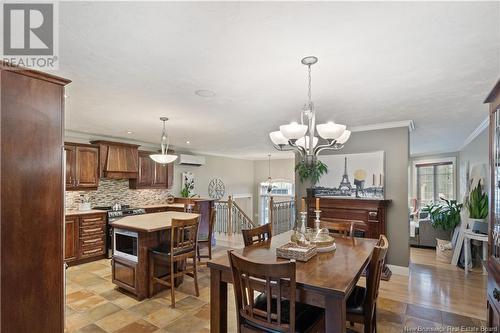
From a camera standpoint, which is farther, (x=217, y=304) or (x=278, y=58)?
(x=278, y=58)

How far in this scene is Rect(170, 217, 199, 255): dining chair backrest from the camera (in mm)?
3158

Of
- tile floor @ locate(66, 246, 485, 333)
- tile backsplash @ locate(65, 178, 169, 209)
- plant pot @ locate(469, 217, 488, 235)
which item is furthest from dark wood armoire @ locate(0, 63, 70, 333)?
plant pot @ locate(469, 217, 488, 235)

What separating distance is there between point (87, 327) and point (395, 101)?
4296 millimetres

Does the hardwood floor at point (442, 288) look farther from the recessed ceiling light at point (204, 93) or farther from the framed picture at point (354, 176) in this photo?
the recessed ceiling light at point (204, 93)

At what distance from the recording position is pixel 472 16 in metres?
1.59

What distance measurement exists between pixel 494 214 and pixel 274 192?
9.28 m

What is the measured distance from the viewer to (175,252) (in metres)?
3.21

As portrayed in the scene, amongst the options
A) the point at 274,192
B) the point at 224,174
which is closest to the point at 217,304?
the point at 224,174

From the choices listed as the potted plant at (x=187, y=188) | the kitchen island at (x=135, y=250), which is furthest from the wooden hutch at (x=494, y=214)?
the potted plant at (x=187, y=188)

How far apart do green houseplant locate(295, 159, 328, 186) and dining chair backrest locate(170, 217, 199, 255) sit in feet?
8.09

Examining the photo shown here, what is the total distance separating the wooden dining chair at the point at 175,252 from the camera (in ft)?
10.4

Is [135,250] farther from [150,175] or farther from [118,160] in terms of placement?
[150,175]

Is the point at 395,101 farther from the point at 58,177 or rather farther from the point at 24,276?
the point at 24,276

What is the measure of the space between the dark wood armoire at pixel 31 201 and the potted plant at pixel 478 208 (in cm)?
578
